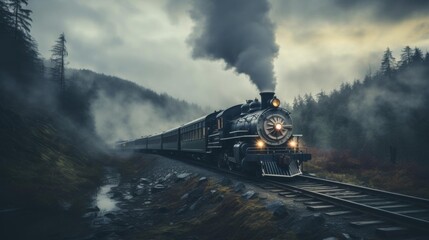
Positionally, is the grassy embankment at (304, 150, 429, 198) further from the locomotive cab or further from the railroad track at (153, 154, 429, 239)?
the locomotive cab

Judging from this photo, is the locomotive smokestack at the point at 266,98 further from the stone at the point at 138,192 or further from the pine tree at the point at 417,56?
the pine tree at the point at 417,56

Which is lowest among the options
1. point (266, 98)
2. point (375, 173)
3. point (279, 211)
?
point (279, 211)

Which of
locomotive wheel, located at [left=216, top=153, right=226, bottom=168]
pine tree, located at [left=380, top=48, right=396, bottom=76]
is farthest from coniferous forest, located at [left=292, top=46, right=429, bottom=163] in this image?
locomotive wheel, located at [left=216, top=153, right=226, bottom=168]

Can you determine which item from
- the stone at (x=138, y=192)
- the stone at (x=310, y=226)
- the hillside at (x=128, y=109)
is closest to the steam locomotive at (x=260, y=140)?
the stone at (x=138, y=192)

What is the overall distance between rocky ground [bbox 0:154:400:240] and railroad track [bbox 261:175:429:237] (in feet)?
1.50

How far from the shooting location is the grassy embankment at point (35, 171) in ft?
46.0

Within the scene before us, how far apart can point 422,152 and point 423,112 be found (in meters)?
4.86

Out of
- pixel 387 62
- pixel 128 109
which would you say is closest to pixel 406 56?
pixel 387 62

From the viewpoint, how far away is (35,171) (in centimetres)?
1711

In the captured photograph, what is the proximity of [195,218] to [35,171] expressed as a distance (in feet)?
37.2

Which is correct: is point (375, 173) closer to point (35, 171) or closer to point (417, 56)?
point (35, 171)

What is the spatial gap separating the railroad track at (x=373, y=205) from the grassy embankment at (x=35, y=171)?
10259mm

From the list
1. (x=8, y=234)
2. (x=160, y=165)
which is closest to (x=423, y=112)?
(x=160, y=165)

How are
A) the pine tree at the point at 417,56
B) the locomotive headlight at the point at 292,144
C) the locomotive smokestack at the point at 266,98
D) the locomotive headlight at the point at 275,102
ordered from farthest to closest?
the pine tree at the point at 417,56
the locomotive smokestack at the point at 266,98
the locomotive headlight at the point at 292,144
the locomotive headlight at the point at 275,102
